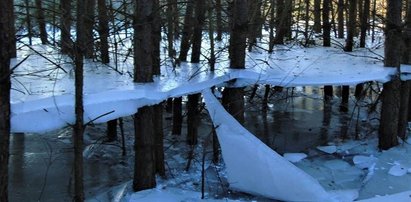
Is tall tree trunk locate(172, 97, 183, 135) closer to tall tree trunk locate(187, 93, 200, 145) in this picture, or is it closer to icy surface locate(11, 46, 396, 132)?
tall tree trunk locate(187, 93, 200, 145)

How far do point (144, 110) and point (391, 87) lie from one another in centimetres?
489

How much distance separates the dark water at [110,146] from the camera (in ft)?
29.5

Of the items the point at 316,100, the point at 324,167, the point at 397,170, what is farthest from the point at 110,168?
the point at 316,100

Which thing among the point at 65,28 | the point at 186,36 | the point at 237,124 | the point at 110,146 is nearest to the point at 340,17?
the point at 186,36

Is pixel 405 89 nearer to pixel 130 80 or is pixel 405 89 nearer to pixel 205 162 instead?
pixel 205 162

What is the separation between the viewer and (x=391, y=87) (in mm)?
9656

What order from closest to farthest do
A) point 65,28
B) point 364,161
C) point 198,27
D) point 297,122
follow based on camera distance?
point 65,28, point 364,161, point 198,27, point 297,122

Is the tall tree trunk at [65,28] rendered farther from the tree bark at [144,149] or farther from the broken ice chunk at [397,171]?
the broken ice chunk at [397,171]

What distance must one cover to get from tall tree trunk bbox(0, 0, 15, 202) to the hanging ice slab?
10.3 ft

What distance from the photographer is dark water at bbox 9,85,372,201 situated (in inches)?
354

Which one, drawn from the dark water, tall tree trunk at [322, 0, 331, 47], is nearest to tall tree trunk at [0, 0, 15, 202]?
the dark water

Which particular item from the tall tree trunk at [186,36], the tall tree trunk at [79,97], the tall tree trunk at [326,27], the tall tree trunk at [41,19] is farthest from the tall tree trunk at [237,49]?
the tall tree trunk at [326,27]

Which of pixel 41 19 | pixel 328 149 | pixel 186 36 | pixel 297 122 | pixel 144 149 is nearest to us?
pixel 41 19

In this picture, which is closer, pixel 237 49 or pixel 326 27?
pixel 237 49
